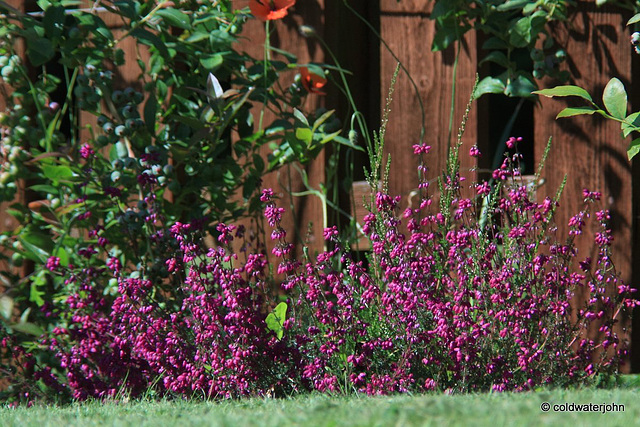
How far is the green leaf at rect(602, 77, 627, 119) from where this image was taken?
2287mm

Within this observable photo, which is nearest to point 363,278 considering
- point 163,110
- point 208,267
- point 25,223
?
point 208,267

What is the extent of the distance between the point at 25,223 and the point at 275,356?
4.44 ft

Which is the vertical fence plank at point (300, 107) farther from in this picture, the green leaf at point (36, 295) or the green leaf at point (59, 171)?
the green leaf at point (36, 295)

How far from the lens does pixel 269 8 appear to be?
283 cm

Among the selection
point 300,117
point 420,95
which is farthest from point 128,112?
point 420,95

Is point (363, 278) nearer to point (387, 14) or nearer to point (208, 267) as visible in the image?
point (208, 267)

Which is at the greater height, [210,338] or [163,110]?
[163,110]

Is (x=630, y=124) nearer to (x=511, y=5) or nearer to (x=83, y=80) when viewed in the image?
(x=511, y=5)

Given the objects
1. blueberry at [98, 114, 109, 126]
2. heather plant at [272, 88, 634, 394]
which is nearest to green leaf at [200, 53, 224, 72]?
blueberry at [98, 114, 109, 126]

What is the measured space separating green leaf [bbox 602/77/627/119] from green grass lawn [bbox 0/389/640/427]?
0.96 metres

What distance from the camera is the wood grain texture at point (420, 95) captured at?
9.41ft

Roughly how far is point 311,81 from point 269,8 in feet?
1.04

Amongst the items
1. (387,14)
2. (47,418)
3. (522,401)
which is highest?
(387,14)

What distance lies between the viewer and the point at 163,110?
9.66 ft
